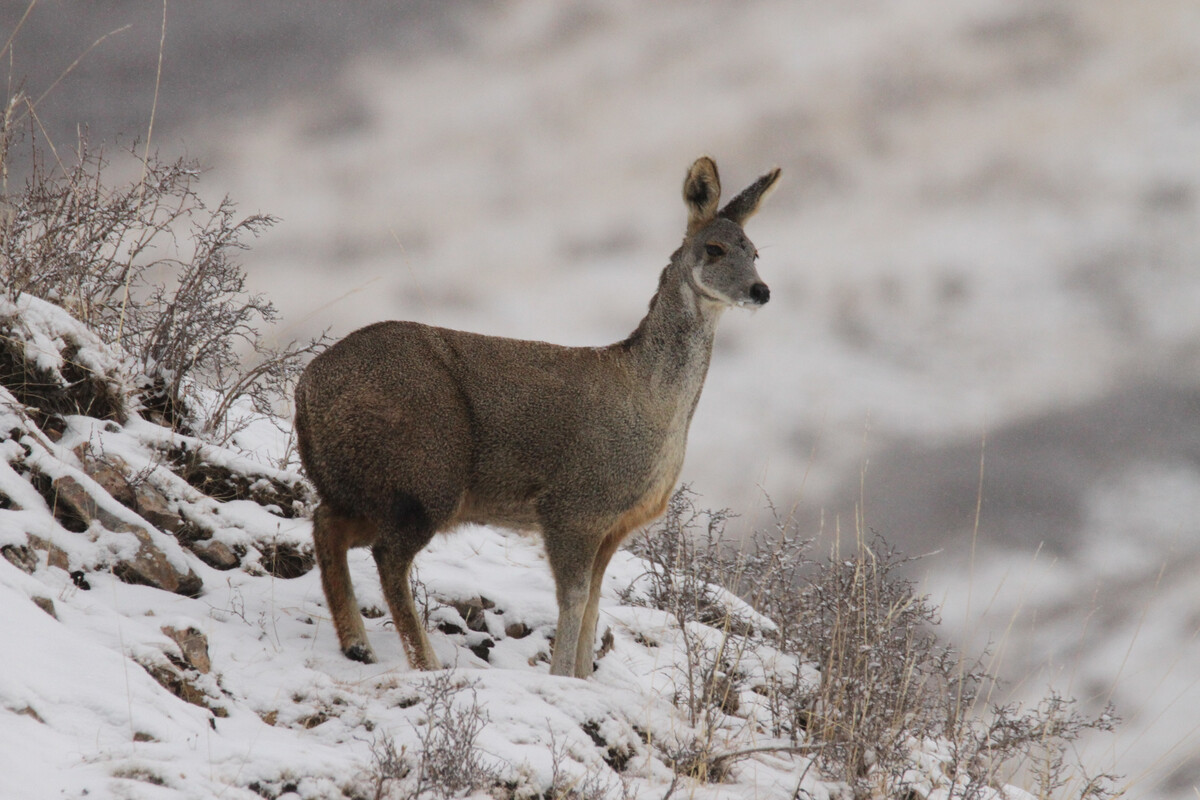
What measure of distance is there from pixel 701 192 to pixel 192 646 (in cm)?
453

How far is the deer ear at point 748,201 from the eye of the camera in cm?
760

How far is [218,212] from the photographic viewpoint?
890 cm

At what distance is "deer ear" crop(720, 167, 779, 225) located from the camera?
7598mm

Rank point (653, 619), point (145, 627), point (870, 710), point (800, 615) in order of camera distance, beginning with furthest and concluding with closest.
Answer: point (653, 619) < point (800, 615) < point (870, 710) < point (145, 627)

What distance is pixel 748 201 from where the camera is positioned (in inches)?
299

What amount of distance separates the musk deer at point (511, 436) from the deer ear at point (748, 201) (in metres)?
0.19

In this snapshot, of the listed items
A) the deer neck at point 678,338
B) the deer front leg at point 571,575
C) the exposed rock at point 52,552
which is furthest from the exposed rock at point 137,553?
the deer neck at point 678,338

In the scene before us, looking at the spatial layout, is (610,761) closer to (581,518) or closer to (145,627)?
(581,518)

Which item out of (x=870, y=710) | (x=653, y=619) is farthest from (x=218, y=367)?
(x=870, y=710)

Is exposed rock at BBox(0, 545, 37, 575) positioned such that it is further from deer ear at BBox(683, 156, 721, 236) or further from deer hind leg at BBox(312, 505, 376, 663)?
deer ear at BBox(683, 156, 721, 236)

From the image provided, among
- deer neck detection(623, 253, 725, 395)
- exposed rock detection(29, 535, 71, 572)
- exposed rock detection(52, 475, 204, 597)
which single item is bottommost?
exposed rock detection(29, 535, 71, 572)

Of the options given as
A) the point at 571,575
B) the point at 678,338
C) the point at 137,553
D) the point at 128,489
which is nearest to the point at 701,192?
the point at 678,338

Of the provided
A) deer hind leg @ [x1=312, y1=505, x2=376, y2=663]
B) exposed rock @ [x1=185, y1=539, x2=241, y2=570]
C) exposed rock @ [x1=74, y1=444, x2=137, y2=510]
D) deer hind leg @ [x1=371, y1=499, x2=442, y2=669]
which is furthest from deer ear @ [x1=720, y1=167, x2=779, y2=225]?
exposed rock @ [x1=74, y1=444, x2=137, y2=510]

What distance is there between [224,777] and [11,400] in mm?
3026
